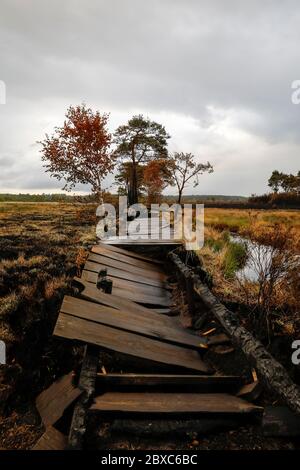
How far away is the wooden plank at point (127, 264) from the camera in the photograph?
855 cm

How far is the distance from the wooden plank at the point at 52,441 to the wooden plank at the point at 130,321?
173 centimetres

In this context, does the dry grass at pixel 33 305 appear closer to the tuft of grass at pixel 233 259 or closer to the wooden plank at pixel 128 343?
the wooden plank at pixel 128 343

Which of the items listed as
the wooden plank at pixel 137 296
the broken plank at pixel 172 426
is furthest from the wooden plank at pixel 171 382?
the wooden plank at pixel 137 296

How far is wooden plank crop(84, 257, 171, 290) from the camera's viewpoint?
301 inches

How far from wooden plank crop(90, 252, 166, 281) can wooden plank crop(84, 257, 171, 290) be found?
215 mm

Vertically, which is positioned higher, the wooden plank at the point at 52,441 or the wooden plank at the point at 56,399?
the wooden plank at the point at 52,441

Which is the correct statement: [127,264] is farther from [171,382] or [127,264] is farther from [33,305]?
[171,382]

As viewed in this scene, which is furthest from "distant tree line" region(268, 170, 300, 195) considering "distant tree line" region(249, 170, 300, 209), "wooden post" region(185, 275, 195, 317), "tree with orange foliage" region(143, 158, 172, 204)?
"wooden post" region(185, 275, 195, 317)

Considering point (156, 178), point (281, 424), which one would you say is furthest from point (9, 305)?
point (156, 178)

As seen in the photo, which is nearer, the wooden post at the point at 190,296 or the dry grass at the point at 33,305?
the dry grass at the point at 33,305

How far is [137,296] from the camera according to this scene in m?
6.54

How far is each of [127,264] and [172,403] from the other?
6.17m
